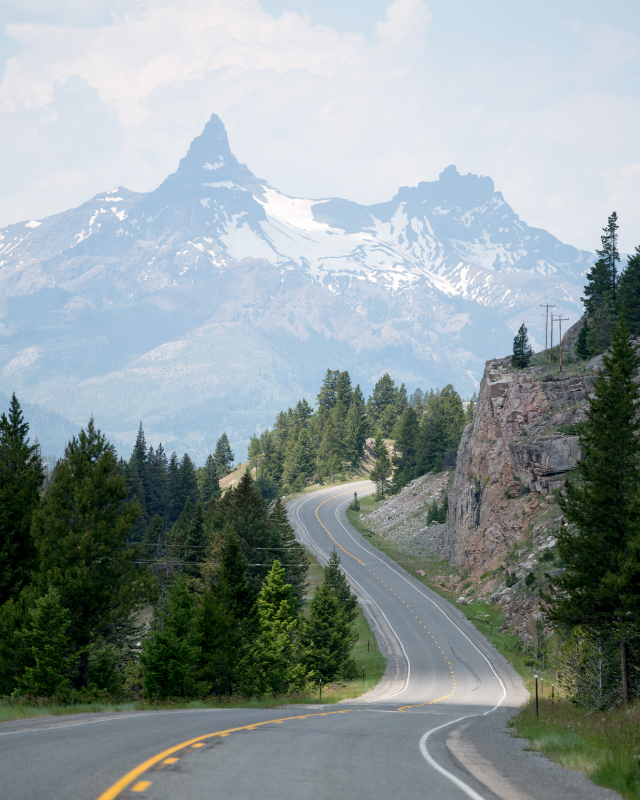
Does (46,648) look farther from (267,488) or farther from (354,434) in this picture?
(354,434)

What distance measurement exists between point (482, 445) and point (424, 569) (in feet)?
59.0

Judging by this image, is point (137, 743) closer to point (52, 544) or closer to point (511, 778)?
point (511, 778)

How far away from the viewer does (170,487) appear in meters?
118

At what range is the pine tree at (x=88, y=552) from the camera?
1119 inches

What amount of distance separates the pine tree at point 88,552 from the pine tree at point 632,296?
53.5 metres

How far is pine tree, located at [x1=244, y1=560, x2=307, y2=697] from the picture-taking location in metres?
33.6

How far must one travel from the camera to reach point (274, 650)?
3591 centimetres

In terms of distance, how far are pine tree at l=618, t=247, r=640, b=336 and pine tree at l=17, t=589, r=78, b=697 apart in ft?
191

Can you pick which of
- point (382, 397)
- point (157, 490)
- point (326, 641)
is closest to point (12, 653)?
point (326, 641)

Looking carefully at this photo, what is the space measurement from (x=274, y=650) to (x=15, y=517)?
14.4m

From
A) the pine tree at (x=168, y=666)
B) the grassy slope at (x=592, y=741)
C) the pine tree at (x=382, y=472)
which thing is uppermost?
the pine tree at (x=382, y=472)

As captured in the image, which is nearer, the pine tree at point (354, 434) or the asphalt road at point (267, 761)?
the asphalt road at point (267, 761)

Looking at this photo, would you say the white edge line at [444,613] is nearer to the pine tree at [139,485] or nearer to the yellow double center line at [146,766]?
the yellow double center line at [146,766]

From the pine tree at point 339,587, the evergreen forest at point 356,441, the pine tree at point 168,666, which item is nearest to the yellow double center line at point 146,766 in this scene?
the pine tree at point 168,666
